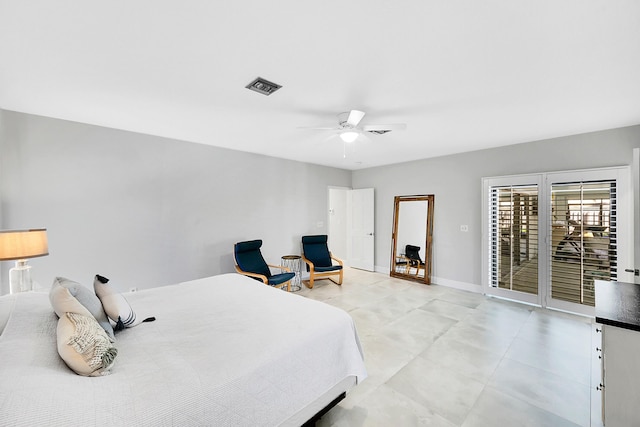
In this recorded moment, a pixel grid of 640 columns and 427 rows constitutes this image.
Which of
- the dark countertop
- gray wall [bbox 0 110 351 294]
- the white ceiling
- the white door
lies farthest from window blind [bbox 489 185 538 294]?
gray wall [bbox 0 110 351 294]

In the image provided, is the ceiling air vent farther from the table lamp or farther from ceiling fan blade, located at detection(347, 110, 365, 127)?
the table lamp

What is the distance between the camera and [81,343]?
1.19m

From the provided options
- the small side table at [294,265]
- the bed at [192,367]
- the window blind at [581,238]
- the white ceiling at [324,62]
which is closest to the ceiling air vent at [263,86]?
the white ceiling at [324,62]

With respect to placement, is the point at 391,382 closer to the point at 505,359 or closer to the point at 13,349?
the point at 505,359

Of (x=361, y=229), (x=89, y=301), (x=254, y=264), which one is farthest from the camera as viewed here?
(x=361, y=229)

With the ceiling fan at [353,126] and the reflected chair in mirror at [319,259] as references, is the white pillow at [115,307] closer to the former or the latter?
the ceiling fan at [353,126]

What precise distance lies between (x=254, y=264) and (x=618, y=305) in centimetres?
420

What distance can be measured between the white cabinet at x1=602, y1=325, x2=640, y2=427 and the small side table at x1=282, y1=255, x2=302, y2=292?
411cm

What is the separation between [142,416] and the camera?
1.00m

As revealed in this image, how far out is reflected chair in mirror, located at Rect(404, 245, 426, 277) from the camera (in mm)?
5469

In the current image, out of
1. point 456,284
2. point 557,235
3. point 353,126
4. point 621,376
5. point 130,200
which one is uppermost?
point 353,126

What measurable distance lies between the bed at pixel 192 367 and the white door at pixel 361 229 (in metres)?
4.33

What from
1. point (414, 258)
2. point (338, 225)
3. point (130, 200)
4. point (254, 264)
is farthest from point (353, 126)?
point (338, 225)

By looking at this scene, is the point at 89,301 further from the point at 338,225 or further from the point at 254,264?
the point at 338,225
